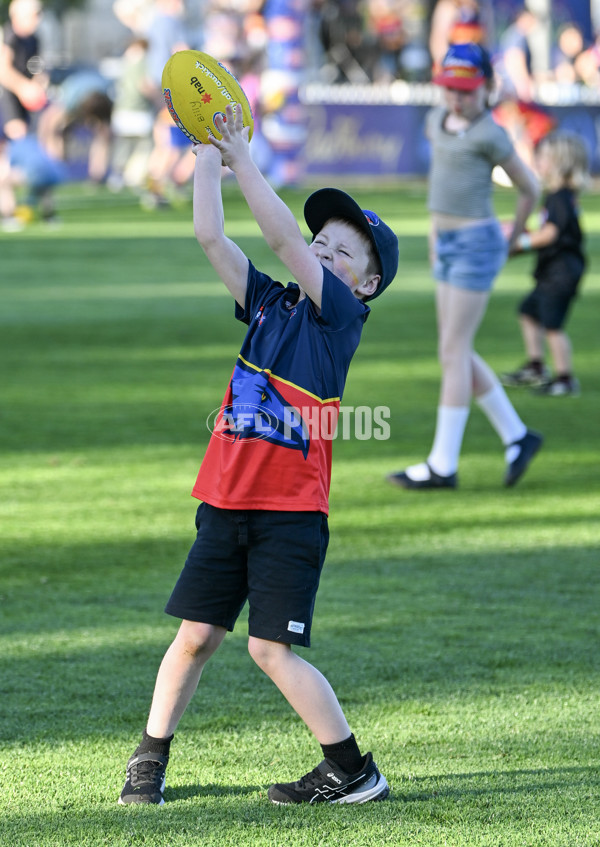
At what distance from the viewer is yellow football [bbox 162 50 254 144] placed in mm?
3533

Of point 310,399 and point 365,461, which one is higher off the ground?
point 310,399

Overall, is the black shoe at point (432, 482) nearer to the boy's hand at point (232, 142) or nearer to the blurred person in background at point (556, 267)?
the blurred person in background at point (556, 267)

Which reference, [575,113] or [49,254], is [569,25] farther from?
[49,254]

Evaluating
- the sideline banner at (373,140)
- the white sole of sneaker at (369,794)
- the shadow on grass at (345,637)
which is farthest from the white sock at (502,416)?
the sideline banner at (373,140)

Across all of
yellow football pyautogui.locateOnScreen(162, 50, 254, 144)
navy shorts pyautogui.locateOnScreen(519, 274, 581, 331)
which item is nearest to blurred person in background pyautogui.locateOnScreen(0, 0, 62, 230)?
navy shorts pyautogui.locateOnScreen(519, 274, 581, 331)

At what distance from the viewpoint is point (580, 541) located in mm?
6059

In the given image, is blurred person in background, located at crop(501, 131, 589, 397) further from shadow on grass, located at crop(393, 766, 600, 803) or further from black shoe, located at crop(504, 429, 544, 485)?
shadow on grass, located at crop(393, 766, 600, 803)

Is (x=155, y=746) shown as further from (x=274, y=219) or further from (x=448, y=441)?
(x=448, y=441)

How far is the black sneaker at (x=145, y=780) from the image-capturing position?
3477mm

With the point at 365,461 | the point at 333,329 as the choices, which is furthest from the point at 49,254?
the point at 333,329

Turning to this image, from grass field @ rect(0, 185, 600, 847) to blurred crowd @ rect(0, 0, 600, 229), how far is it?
936 cm

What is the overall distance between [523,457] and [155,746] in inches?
152

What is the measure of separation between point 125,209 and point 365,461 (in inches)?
569

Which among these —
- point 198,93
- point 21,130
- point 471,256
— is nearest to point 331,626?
point 198,93
